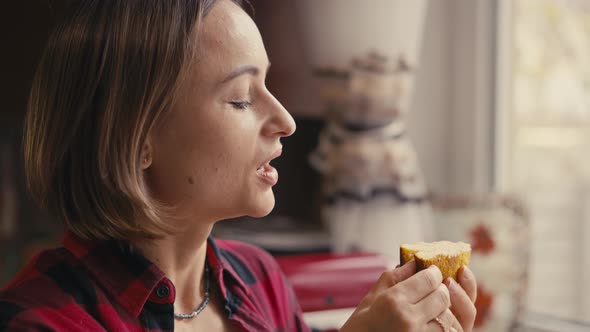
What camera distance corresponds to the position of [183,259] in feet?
3.15

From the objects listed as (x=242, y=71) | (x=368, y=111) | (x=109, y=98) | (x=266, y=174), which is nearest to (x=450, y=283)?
(x=266, y=174)

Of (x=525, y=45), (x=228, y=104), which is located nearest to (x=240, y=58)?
(x=228, y=104)

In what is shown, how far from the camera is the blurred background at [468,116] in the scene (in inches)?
81.2

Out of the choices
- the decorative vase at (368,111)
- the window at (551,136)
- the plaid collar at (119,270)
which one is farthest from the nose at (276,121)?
the window at (551,136)

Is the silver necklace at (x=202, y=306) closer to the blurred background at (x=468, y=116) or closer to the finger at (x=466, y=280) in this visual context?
the finger at (x=466, y=280)

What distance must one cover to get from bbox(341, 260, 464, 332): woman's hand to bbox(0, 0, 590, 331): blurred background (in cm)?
114

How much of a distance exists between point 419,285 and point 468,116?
175 cm

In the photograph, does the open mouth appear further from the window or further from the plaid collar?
the window

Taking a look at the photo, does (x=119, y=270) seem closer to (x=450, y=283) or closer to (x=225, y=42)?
(x=225, y=42)

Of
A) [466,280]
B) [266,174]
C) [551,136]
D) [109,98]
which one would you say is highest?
[109,98]

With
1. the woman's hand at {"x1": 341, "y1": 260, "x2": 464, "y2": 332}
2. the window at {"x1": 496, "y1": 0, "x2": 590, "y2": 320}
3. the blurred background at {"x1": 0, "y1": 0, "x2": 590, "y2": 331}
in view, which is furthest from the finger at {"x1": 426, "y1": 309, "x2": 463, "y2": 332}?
the window at {"x1": 496, "y1": 0, "x2": 590, "y2": 320}

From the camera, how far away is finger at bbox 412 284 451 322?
857 mm

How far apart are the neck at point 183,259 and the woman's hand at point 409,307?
229 millimetres

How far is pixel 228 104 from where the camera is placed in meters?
0.89
